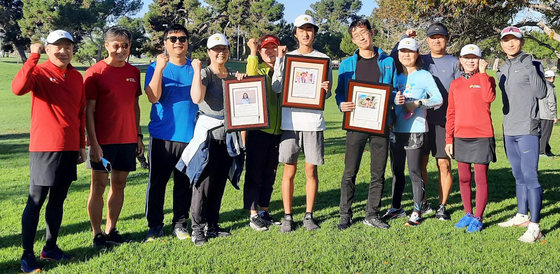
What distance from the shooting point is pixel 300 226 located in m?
6.23

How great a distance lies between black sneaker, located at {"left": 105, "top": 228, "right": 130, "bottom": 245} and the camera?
18.0 ft

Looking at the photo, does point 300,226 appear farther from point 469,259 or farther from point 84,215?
point 84,215

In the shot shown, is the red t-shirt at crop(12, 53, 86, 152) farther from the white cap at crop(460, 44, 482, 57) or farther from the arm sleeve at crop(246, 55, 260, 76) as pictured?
the white cap at crop(460, 44, 482, 57)

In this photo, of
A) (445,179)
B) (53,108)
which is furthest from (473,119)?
(53,108)

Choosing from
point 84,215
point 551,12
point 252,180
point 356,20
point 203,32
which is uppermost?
point 203,32

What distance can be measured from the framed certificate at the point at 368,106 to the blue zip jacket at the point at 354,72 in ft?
0.34

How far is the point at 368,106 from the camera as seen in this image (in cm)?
589

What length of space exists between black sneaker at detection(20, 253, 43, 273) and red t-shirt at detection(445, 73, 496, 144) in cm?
481

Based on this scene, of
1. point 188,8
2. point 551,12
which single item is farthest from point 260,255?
point 188,8

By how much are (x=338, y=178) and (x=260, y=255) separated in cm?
489

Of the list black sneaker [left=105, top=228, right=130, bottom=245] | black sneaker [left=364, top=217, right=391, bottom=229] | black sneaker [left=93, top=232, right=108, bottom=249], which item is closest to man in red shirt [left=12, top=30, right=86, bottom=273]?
black sneaker [left=93, top=232, right=108, bottom=249]

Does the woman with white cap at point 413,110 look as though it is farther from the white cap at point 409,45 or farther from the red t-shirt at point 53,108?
the red t-shirt at point 53,108

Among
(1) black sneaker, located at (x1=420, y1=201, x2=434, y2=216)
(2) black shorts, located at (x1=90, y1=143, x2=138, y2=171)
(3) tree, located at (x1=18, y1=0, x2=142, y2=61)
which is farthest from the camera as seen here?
(3) tree, located at (x1=18, y1=0, x2=142, y2=61)

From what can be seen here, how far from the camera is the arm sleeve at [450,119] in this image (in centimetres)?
615
